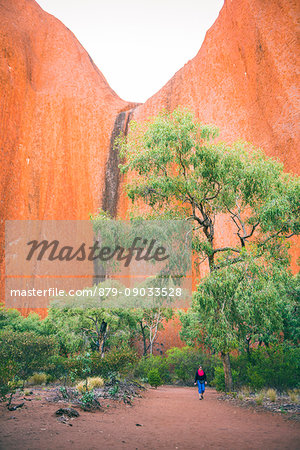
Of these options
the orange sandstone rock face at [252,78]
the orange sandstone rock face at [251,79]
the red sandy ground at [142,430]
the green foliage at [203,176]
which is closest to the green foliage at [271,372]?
the red sandy ground at [142,430]

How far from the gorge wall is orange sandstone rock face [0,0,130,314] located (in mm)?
116

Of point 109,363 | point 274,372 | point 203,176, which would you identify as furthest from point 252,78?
point 109,363

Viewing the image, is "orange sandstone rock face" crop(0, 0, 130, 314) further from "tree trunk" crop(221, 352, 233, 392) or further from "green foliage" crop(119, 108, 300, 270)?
"tree trunk" crop(221, 352, 233, 392)

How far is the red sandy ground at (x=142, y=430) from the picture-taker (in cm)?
475

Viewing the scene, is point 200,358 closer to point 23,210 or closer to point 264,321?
point 264,321

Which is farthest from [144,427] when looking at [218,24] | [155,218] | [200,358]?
[218,24]

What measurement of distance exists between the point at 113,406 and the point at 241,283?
16.3 ft

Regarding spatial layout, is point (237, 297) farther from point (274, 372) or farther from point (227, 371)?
point (274, 372)

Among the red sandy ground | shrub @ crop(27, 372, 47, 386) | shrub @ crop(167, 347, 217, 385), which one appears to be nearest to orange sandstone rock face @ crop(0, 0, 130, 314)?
shrub @ crop(27, 372, 47, 386)

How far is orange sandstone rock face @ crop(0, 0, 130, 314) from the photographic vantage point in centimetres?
3425

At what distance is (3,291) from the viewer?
29812mm

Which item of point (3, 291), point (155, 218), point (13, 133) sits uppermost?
point (13, 133)

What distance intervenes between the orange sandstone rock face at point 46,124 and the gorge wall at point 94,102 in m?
0.12

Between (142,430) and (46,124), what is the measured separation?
122 ft
